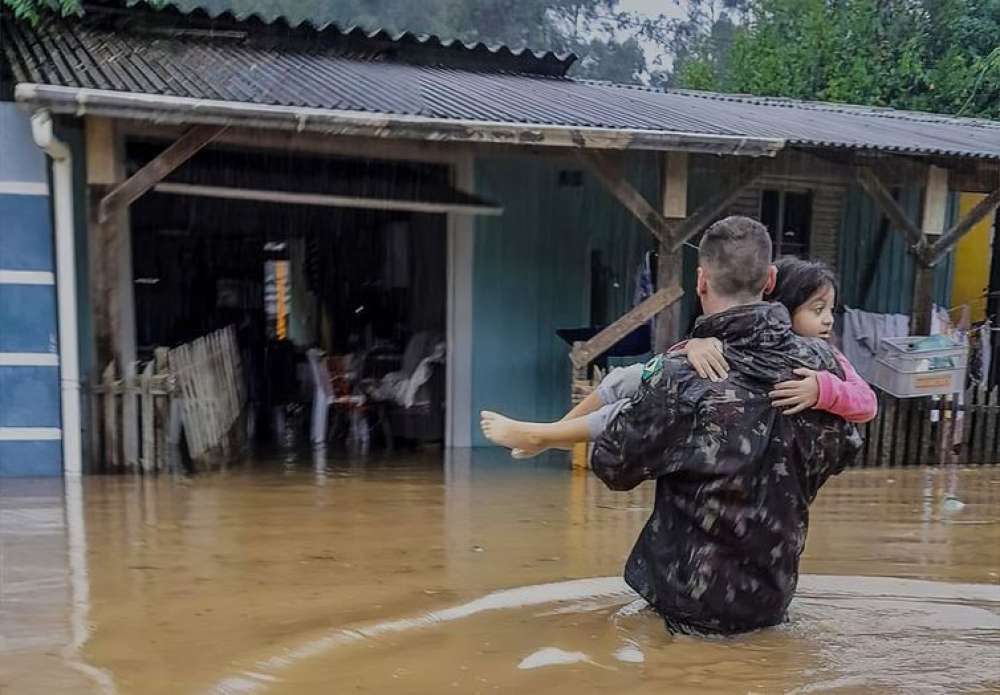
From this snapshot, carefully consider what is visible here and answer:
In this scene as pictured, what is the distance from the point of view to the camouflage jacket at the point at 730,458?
9.68ft

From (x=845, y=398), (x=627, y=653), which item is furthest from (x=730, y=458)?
(x=627, y=653)

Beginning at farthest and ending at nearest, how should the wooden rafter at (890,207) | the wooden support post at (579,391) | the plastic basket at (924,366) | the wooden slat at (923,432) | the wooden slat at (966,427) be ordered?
1. the wooden slat at (966,427)
2. the wooden slat at (923,432)
3. the plastic basket at (924,366)
4. the wooden rafter at (890,207)
5. the wooden support post at (579,391)

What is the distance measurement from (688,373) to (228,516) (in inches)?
145

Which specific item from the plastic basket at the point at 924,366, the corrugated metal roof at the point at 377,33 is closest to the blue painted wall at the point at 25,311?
the corrugated metal roof at the point at 377,33

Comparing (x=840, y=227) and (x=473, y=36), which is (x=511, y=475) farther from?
(x=473, y=36)

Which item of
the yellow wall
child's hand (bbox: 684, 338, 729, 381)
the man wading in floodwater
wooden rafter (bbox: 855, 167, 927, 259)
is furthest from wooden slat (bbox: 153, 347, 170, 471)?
the yellow wall

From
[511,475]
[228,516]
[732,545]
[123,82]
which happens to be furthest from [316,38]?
[732,545]

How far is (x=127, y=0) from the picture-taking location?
8.14 m

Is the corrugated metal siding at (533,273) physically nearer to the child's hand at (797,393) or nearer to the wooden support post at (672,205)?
the wooden support post at (672,205)

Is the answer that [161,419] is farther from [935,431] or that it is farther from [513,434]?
[935,431]

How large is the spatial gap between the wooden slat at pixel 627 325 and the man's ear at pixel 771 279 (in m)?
4.09

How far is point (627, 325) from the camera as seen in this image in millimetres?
7434

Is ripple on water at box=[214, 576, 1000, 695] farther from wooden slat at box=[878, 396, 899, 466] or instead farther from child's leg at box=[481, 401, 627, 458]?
wooden slat at box=[878, 396, 899, 466]

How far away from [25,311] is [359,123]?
272cm
